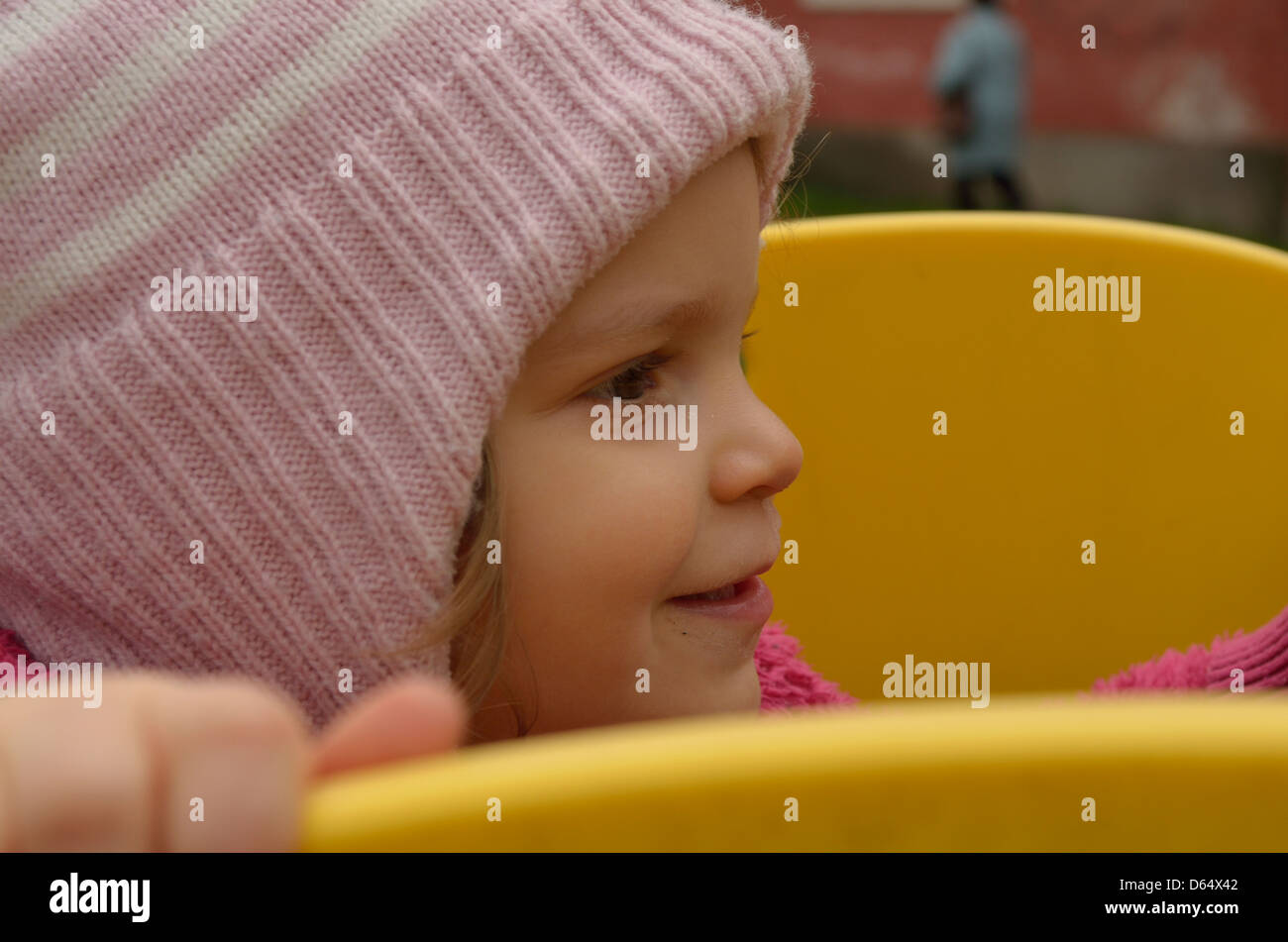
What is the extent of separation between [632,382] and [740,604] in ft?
0.42

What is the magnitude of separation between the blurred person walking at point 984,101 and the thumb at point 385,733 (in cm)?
271

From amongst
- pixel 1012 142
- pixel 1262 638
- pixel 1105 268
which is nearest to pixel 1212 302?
pixel 1105 268

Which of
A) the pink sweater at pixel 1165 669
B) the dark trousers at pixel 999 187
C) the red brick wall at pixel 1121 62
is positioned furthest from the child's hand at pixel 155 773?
the red brick wall at pixel 1121 62

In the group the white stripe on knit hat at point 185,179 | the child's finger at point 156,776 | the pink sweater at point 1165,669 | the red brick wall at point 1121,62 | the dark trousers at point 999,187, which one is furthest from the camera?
the red brick wall at point 1121,62

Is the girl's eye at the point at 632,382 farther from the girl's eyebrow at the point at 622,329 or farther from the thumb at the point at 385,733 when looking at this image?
the thumb at the point at 385,733

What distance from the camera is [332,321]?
57 cm

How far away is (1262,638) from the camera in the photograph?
2.45 feet

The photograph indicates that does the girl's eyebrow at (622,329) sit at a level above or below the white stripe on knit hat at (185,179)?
below

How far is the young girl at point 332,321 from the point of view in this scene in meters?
0.57

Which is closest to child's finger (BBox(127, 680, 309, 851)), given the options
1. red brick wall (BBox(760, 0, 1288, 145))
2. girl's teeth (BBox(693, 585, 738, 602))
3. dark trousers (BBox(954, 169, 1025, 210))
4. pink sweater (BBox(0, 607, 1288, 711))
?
girl's teeth (BBox(693, 585, 738, 602))

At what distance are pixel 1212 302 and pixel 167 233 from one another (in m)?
0.64

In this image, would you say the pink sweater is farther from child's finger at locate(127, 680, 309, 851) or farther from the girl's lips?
child's finger at locate(127, 680, 309, 851)

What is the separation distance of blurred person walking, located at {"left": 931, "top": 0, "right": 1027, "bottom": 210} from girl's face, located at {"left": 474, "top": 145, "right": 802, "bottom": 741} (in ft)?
7.69

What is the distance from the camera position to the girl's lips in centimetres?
65
